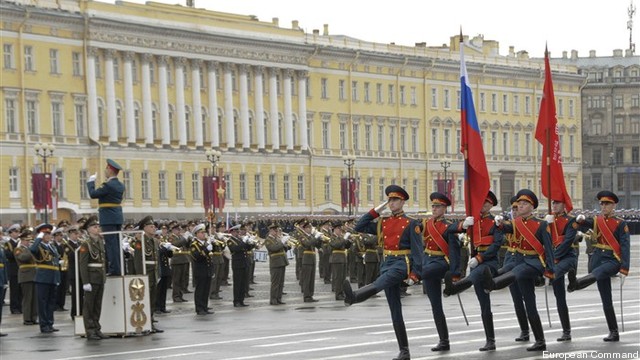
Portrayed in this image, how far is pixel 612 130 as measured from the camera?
13025 cm

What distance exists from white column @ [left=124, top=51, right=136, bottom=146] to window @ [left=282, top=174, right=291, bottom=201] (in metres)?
12.2

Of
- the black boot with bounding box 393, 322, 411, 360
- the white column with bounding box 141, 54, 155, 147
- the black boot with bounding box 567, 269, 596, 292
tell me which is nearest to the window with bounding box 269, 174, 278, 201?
the white column with bounding box 141, 54, 155, 147

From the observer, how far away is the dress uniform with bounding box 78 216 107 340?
74.3 ft

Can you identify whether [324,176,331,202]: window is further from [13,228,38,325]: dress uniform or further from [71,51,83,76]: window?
[13,228,38,325]: dress uniform

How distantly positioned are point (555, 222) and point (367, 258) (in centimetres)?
1366

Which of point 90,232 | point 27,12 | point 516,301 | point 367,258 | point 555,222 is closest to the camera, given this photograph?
point 516,301

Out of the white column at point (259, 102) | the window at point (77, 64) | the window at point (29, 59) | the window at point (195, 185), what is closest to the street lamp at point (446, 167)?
the white column at point (259, 102)

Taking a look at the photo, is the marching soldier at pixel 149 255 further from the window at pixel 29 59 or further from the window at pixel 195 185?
the window at pixel 195 185

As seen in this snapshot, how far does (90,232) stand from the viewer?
75.5 ft

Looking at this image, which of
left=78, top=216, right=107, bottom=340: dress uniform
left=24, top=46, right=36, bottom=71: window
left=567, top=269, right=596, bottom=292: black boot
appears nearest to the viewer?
left=567, top=269, right=596, bottom=292: black boot

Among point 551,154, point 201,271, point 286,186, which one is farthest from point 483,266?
point 286,186

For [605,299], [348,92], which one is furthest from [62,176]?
[605,299]

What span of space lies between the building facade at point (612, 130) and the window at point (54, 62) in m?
62.9

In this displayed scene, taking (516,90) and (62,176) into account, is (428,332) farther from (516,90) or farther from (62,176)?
(516,90)
